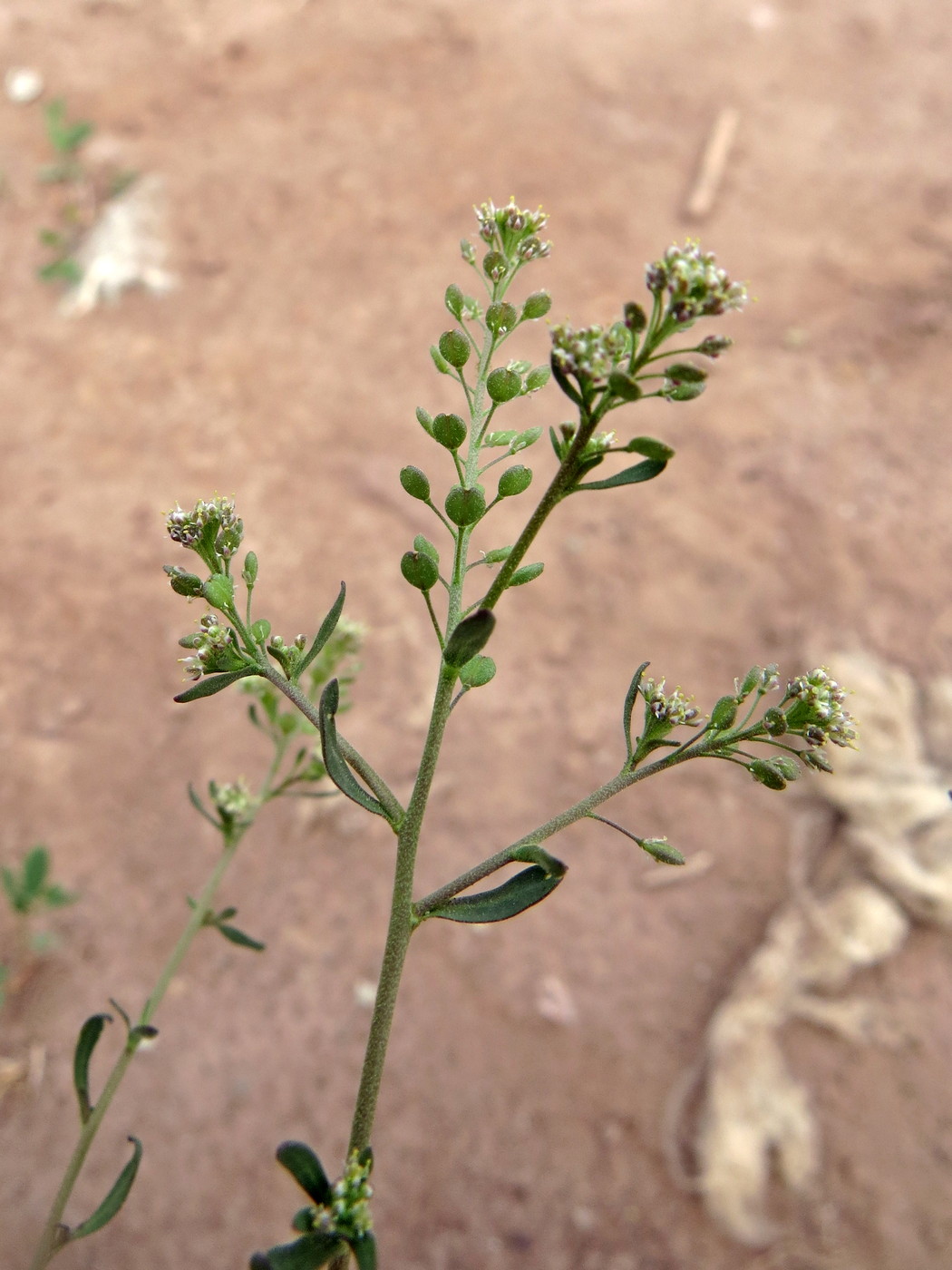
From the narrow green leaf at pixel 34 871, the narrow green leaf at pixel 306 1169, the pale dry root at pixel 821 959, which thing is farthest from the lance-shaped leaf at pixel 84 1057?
the pale dry root at pixel 821 959

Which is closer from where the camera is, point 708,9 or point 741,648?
point 741,648

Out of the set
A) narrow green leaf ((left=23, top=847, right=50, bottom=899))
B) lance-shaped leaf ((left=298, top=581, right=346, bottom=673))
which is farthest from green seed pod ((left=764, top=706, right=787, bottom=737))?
narrow green leaf ((left=23, top=847, right=50, bottom=899))

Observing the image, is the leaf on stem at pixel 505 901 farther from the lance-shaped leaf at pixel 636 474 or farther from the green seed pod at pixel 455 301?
the green seed pod at pixel 455 301

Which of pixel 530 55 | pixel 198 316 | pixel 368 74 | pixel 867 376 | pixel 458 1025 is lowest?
pixel 458 1025

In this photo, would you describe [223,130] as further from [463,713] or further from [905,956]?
[905,956]

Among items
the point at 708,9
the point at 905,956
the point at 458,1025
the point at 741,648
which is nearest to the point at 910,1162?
the point at 905,956

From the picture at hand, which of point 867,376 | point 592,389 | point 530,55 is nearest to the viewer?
point 592,389

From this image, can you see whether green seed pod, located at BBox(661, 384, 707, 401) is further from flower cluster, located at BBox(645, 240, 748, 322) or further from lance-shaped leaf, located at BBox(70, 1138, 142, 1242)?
lance-shaped leaf, located at BBox(70, 1138, 142, 1242)
